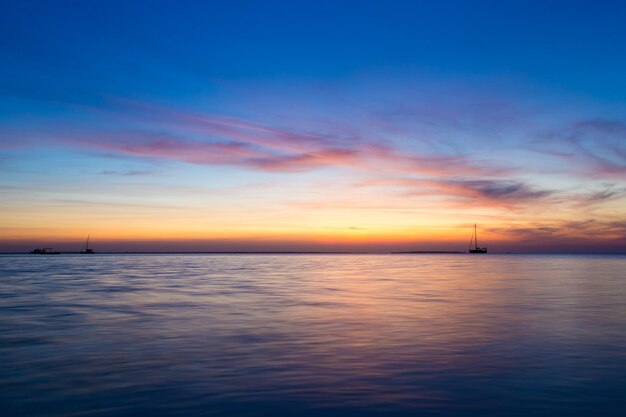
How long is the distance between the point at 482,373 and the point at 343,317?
11103 millimetres

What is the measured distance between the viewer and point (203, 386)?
1142cm

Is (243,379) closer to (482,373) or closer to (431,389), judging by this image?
(431,389)

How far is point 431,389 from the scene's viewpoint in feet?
36.7

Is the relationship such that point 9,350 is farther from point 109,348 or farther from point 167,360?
point 167,360

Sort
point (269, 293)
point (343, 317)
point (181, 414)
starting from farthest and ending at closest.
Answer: point (269, 293) < point (343, 317) < point (181, 414)

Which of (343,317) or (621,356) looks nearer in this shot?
(621,356)

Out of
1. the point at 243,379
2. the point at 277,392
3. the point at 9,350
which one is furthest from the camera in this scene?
the point at 9,350

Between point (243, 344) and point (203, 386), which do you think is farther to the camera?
point (243, 344)

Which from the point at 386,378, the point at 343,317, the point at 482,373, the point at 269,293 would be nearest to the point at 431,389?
the point at 386,378

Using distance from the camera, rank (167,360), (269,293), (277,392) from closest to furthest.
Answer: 1. (277,392)
2. (167,360)
3. (269,293)

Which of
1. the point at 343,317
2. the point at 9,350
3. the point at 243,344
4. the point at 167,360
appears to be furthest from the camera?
the point at 343,317

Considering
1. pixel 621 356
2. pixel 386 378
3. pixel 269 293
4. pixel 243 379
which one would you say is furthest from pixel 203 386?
pixel 269 293

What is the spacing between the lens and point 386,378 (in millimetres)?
12172

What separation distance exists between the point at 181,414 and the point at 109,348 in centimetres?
728
